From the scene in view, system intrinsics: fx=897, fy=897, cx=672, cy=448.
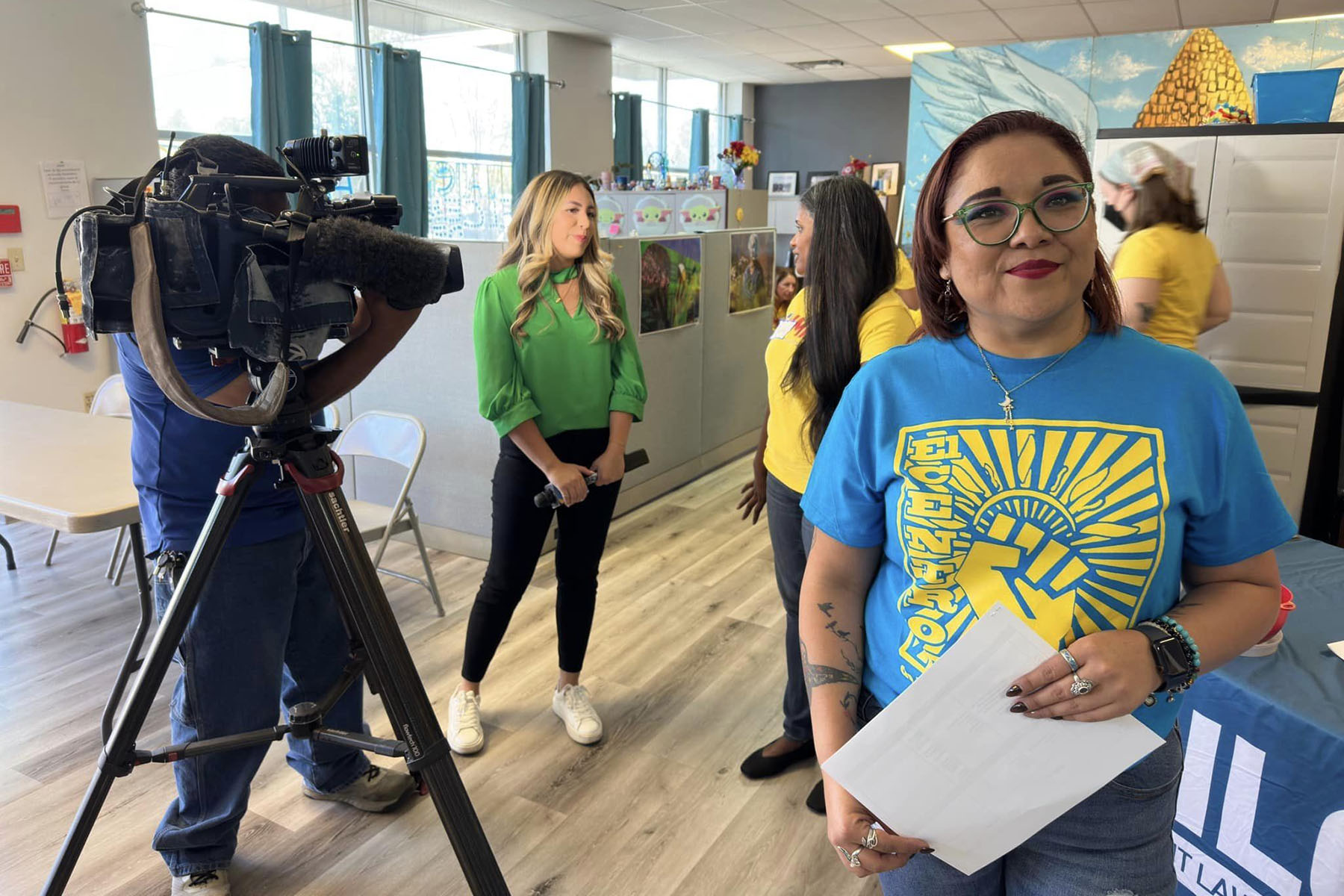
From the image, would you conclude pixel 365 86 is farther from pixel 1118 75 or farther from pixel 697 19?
pixel 1118 75

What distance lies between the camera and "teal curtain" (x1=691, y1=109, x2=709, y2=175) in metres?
10.9

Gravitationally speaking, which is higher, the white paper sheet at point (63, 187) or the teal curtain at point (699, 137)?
the teal curtain at point (699, 137)

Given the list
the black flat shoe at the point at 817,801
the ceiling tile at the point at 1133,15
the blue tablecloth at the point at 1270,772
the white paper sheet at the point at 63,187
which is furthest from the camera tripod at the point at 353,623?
the ceiling tile at the point at 1133,15

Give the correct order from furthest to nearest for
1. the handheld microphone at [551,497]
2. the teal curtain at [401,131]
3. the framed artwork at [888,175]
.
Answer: the framed artwork at [888,175] → the teal curtain at [401,131] → the handheld microphone at [551,497]

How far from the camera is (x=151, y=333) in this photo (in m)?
1.05

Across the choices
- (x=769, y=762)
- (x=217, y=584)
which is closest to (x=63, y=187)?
(x=217, y=584)

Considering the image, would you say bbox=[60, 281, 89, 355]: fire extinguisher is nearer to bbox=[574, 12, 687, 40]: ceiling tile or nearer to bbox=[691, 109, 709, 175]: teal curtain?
bbox=[574, 12, 687, 40]: ceiling tile

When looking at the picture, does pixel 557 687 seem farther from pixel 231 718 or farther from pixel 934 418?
pixel 934 418

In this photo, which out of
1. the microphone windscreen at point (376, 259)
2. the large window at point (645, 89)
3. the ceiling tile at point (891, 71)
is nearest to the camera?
the microphone windscreen at point (376, 259)

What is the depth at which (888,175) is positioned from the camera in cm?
1100

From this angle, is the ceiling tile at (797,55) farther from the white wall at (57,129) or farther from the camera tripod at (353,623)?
the camera tripod at (353,623)

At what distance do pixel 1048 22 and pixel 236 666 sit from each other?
7863 mm

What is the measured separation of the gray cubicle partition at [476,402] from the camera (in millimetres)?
3441

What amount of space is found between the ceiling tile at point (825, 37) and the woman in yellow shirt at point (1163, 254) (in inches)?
228
